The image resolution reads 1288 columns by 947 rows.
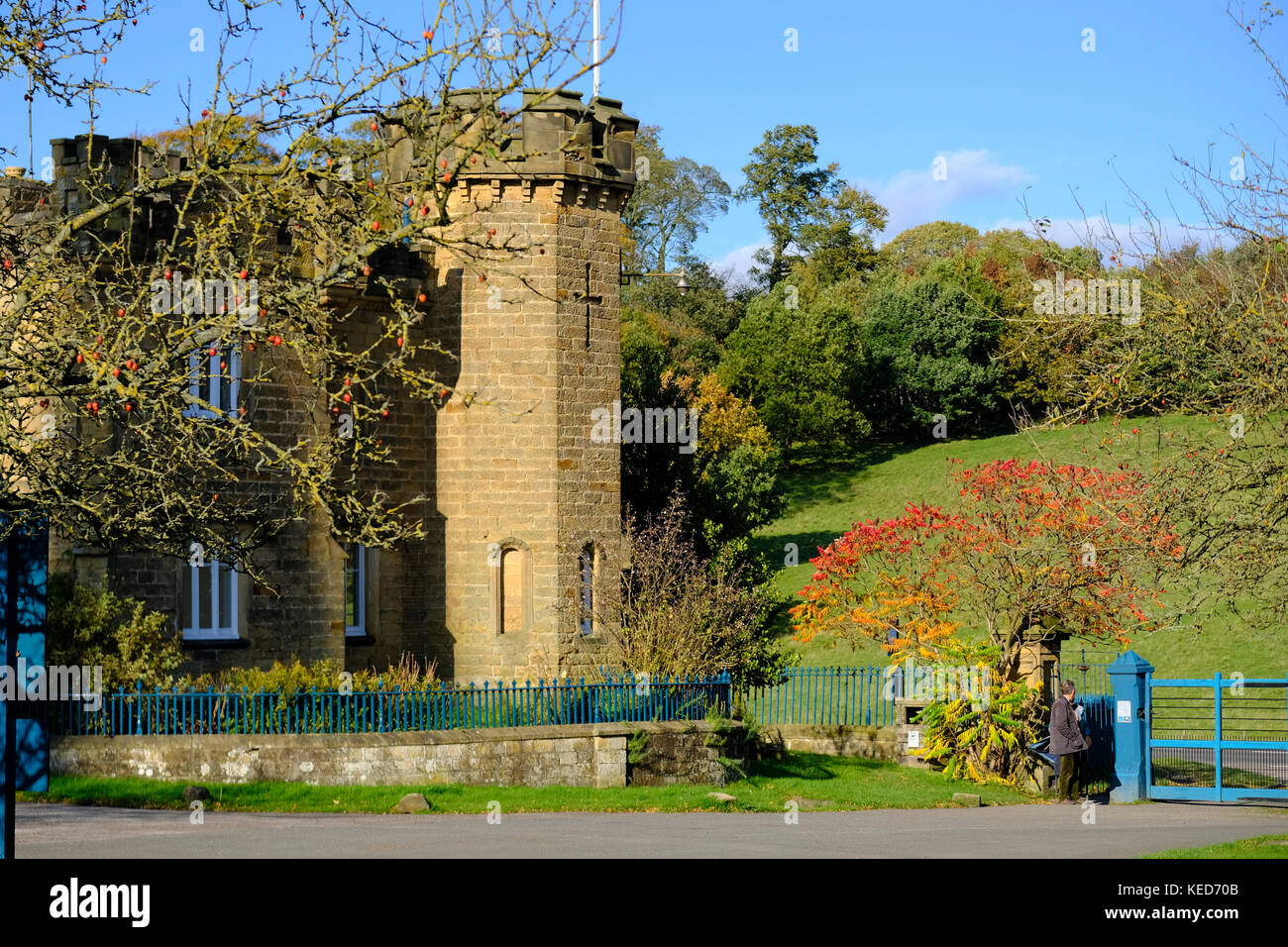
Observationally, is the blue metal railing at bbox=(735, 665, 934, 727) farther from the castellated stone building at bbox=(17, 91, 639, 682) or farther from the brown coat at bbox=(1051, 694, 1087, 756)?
the castellated stone building at bbox=(17, 91, 639, 682)

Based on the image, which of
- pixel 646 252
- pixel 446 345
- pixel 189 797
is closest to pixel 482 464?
pixel 446 345

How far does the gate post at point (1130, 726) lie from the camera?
2002 centimetres

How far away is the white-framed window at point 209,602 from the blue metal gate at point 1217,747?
1306 cm

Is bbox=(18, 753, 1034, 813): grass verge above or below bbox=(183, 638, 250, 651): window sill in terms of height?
below

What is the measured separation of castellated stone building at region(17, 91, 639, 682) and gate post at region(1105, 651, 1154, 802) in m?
7.52

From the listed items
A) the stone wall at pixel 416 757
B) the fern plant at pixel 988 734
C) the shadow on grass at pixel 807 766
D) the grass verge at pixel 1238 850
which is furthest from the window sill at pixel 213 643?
the grass verge at pixel 1238 850

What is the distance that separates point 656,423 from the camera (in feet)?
99.2

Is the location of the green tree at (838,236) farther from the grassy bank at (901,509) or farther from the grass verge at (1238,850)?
the grass verge at (1238,850)

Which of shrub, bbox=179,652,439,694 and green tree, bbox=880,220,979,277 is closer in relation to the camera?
shrub, bbox=179,652,439,694

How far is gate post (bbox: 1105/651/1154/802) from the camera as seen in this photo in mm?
20016

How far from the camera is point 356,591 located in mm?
23188

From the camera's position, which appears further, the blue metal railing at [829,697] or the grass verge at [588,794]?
the blue metal railing at [829,697]

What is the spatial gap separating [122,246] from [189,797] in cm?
694

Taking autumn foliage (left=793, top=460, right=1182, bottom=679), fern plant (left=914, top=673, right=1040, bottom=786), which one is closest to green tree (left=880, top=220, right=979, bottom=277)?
autumn foliage (left=793, top=460, right=1182, bottom=679)
